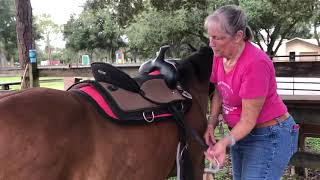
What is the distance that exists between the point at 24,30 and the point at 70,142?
8.64 m

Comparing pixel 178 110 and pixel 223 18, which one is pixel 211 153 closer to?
pixel 178 110

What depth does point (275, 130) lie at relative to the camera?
88.4 inches

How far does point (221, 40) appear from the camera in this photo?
212 cm

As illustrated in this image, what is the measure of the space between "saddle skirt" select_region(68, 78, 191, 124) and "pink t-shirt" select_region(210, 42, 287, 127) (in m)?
0.29

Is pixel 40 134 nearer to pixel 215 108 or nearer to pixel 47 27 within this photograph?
pixel 215 108

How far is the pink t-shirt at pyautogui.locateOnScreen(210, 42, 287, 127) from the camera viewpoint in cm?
207

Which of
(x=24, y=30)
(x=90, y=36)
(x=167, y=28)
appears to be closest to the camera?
(x=24, y=30)

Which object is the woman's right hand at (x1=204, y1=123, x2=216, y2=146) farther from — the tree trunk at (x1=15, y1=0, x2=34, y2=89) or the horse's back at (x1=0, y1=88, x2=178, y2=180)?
the tree trunk at (x1=15, y1=0, x2=34, y2=89)

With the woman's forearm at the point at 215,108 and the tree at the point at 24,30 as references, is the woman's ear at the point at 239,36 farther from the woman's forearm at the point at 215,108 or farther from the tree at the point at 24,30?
the tree at the point at 24,30

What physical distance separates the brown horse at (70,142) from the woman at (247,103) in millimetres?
360

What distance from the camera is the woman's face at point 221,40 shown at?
2084mm

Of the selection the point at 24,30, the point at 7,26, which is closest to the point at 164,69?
the point at 24,30

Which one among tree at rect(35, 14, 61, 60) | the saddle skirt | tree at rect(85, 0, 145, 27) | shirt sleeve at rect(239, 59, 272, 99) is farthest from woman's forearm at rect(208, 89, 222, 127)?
tree at rect(35, 14, 61, 60)

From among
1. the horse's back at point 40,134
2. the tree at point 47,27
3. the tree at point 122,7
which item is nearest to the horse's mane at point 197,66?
the horse's back at point 40,134
